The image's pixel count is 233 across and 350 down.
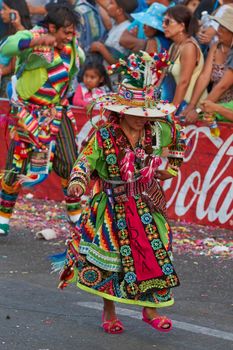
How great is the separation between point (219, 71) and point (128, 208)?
4.21 meters

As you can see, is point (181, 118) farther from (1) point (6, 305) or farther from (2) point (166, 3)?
(1) point (6, 305)

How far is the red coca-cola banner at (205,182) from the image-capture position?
10.0m

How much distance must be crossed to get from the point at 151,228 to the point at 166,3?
229 inches

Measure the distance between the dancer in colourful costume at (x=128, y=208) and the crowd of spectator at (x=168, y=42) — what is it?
2.94m

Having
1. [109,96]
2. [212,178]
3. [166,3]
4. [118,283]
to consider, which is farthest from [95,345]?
[166,3]

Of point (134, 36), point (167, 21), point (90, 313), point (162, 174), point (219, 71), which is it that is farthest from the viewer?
point (134, 36)

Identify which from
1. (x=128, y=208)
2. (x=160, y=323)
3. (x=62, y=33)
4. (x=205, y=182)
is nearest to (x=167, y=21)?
(x=205, y=182)

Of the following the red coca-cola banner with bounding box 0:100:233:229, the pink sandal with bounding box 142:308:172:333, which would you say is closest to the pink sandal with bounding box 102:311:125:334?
the pink sandal with bounding box 142:308:172:333

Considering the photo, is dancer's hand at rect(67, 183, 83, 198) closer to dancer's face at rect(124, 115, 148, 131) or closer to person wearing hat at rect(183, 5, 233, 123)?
dancer's face at rect(124, 115, 148, 131)

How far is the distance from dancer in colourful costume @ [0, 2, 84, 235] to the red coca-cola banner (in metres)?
0.72

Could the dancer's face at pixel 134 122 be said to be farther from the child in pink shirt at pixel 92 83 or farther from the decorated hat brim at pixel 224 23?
the child in pink shirt at pixel 92 83

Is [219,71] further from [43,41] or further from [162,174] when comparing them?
[162,174]

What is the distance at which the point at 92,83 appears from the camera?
11.4 meters

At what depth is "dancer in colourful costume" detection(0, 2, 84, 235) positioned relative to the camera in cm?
891
